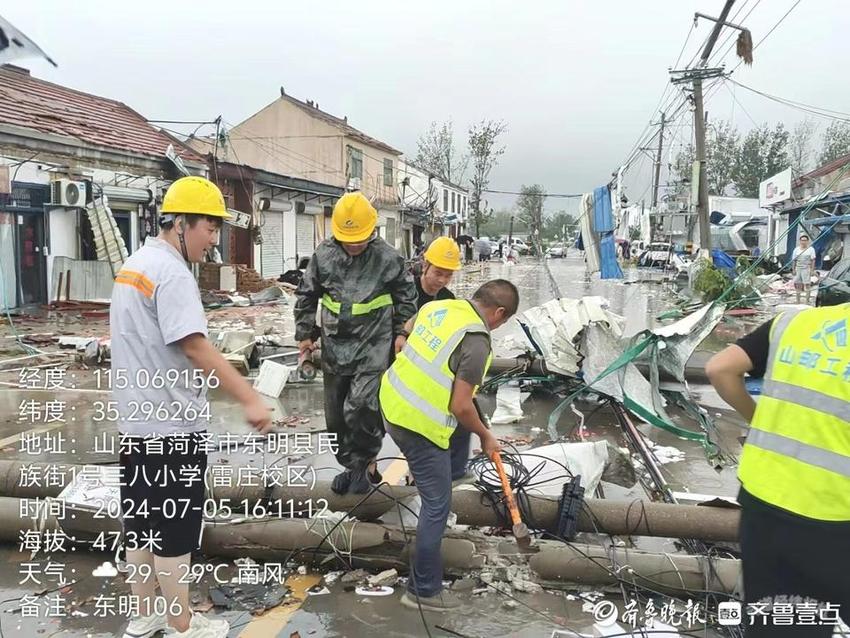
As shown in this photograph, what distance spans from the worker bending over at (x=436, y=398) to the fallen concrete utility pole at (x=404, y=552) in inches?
11.6

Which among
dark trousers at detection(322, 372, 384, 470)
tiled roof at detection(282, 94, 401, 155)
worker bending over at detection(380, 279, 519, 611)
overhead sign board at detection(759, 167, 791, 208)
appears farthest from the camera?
tiled roof at detection(282, 94, 401, 155)

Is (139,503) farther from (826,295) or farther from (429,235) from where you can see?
(429,235)

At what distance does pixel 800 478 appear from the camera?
1.82m

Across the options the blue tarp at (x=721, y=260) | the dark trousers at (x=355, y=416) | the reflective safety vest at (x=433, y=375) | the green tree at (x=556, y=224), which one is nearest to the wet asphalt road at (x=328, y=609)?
the dark trousers at (x=355, y=416)

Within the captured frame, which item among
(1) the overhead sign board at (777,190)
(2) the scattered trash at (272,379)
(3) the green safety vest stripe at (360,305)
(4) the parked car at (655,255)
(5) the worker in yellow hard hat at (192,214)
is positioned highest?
(1) the overhead sign board at (777,190)

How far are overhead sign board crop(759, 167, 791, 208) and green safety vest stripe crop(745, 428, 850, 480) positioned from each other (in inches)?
1074

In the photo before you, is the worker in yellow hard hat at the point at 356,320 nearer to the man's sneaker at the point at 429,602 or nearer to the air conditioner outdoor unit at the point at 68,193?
the man's sneaker at the point at 429,602

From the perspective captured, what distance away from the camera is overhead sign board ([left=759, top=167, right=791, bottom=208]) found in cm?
2555

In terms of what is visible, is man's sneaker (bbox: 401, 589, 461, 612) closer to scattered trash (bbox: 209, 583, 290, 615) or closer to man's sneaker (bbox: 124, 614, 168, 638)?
scattered trash (bbox: 209, 583, 290, 615)

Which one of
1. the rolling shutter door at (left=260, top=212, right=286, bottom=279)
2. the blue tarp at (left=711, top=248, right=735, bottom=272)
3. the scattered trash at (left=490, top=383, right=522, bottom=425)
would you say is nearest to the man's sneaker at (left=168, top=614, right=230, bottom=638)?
the scattered trash at (left=490, top=383, right=522, bottom=425)

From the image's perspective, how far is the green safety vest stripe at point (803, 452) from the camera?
1.77 meters

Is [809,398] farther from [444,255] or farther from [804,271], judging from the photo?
[804,271]

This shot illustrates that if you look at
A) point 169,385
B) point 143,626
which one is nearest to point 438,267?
point 169,385

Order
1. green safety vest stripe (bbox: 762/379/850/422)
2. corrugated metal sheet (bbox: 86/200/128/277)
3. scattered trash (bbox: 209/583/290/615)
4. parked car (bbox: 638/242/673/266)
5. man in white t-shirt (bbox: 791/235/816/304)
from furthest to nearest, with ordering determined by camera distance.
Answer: parked car (bbox: 638/242/673/266), man in white t-shirt (bbox: 791/235/816/304), corrugated metal sheet (bbox: 86/200/128/277), scattered trash (bbox: 209/583/290/615), green safety vest stripe (bbox: 762/379/850/422)
